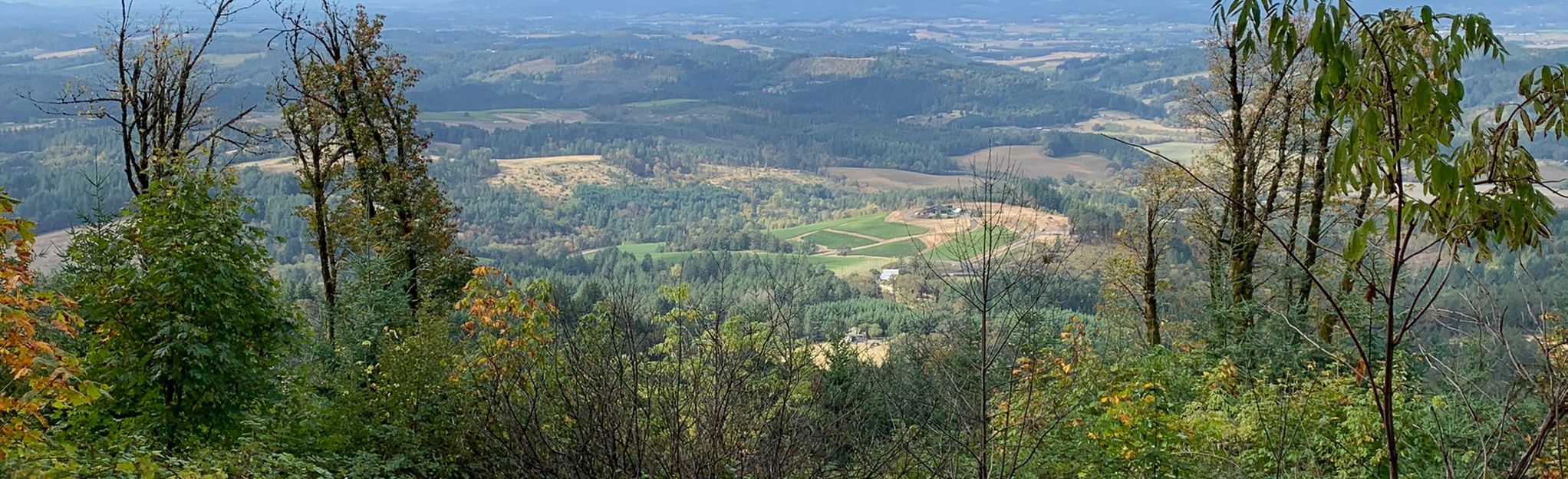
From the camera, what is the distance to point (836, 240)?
258 feet

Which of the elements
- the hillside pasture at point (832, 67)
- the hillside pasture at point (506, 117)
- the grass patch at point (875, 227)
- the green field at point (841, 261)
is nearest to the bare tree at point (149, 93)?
the green field at point (841, 261)

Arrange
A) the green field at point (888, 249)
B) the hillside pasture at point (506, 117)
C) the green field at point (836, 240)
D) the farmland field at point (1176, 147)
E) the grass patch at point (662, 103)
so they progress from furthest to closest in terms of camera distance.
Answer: the grass patch at point (662, 103)
the hillside pasture at point (506, 117)
the farmland field at point (1176, 147)
the green field at point (836, 240)
the green field at point (888, 249)

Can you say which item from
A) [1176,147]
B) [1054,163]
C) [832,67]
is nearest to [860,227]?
[1054,163]

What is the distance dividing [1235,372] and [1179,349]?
4711 millimetres

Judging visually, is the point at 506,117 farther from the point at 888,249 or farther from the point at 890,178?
the point at 888,249

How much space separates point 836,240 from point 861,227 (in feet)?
16.9

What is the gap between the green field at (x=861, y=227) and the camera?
261ft

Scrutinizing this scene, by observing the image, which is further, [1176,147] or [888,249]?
[1176,147]

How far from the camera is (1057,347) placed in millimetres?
14945

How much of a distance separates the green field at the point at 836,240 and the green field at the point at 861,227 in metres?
1.43

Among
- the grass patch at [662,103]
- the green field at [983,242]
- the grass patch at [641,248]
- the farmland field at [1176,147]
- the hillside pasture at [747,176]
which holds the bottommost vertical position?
the grass patch at [641,248]

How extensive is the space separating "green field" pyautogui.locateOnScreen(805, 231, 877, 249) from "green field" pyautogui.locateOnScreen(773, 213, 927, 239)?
1426 mm

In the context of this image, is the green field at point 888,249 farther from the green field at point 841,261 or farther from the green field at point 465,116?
the green field at point 465,116

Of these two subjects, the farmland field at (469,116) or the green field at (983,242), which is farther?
the farmland field at (469,116)
